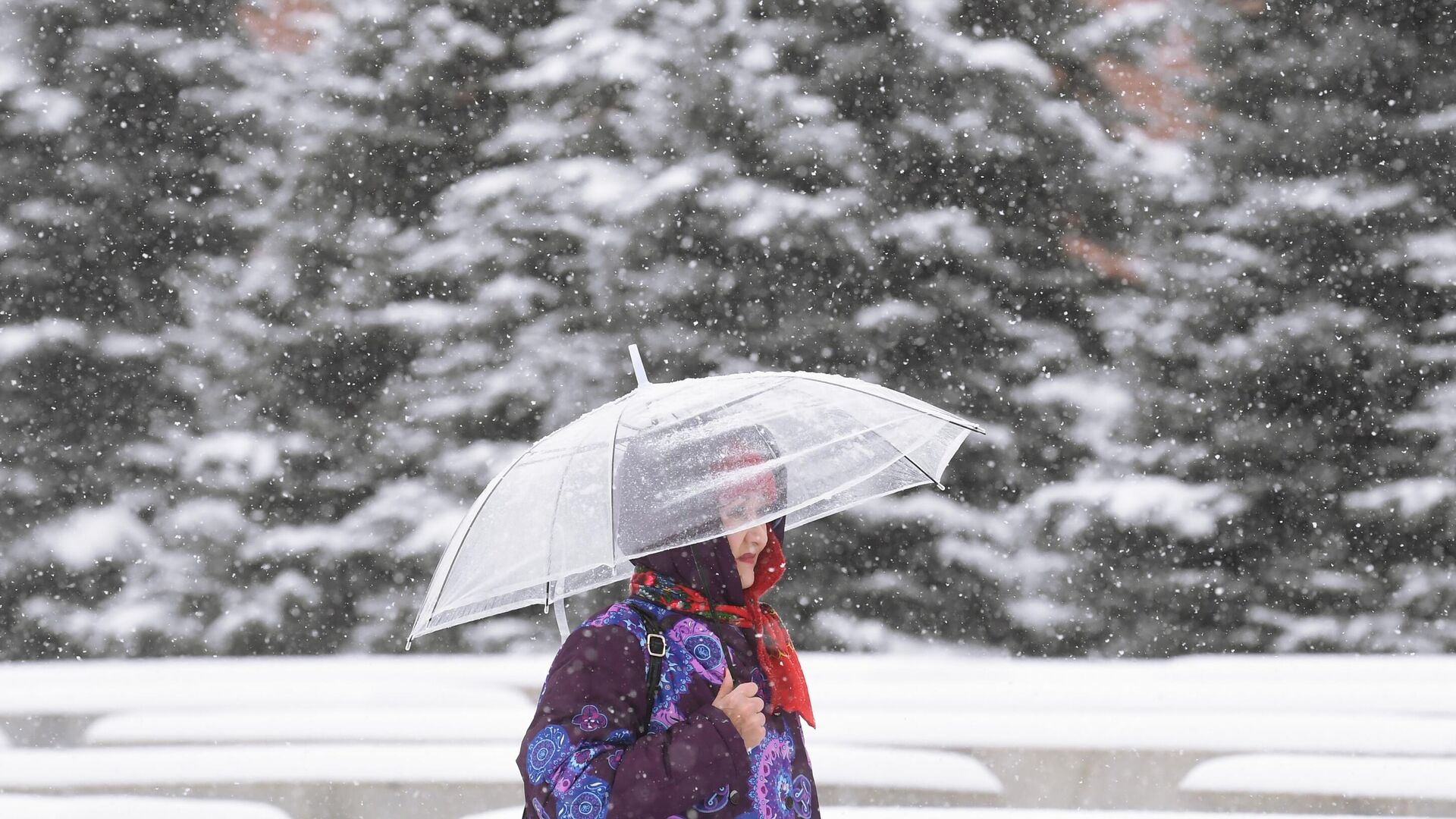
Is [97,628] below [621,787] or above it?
below

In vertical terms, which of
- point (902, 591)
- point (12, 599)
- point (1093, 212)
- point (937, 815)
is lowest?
point (12, 599)

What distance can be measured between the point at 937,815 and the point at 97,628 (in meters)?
6.01

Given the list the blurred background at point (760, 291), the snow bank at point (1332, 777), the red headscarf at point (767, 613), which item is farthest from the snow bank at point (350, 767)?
the blurred background at point (760, 291)

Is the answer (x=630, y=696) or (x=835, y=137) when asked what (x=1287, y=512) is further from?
(x=630, y=696)

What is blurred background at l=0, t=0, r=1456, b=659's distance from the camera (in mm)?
6852

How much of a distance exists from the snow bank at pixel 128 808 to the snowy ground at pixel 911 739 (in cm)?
Result: 1

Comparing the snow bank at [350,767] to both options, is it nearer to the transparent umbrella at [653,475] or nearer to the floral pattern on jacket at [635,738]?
the transparent umbrella at [653,475]

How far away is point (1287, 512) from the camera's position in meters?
6.80

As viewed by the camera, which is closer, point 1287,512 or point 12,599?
point 1287,512

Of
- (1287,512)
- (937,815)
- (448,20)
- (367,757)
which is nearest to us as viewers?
(937,815)

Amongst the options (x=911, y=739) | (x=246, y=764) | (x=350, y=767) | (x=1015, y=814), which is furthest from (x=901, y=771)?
(x=246, y=764)

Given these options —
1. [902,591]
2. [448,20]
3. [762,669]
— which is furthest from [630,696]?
[448,20]

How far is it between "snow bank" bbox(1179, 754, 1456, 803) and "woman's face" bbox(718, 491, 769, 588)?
2876mm

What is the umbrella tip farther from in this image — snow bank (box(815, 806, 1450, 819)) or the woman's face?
snow bank (box(815, 806, 1450, 819))
